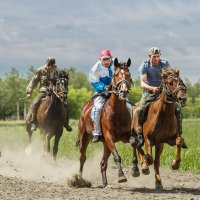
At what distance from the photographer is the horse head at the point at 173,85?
10055 millimetres

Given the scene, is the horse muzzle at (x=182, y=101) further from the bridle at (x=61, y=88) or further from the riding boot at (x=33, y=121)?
the riding boot at (x=33, y=121)

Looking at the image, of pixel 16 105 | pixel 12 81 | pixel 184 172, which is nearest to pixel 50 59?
pixel 184 172

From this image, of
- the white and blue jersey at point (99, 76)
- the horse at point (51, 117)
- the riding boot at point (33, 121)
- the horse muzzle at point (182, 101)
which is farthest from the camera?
the riding boot at point (33, 121)

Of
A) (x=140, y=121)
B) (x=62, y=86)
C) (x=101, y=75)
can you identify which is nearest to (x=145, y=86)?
(x=140, y=121)

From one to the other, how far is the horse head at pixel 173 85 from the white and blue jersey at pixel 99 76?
1.69 m

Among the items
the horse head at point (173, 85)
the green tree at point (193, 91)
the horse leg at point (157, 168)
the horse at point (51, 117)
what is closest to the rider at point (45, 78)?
the horse at point (51, 117)

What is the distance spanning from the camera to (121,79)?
10.7 m

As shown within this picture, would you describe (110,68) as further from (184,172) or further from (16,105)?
(16,105)

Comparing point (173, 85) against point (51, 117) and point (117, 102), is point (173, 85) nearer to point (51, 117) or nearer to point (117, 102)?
point (117, 102)

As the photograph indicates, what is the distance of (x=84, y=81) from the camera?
417 feet

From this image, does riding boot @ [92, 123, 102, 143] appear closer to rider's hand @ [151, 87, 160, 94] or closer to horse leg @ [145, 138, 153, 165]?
horse leg @ [145, 138, 153, 165]

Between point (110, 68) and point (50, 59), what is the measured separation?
15.3ft

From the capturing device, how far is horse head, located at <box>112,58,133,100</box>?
34.7 ft

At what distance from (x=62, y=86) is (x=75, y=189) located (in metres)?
5.22
